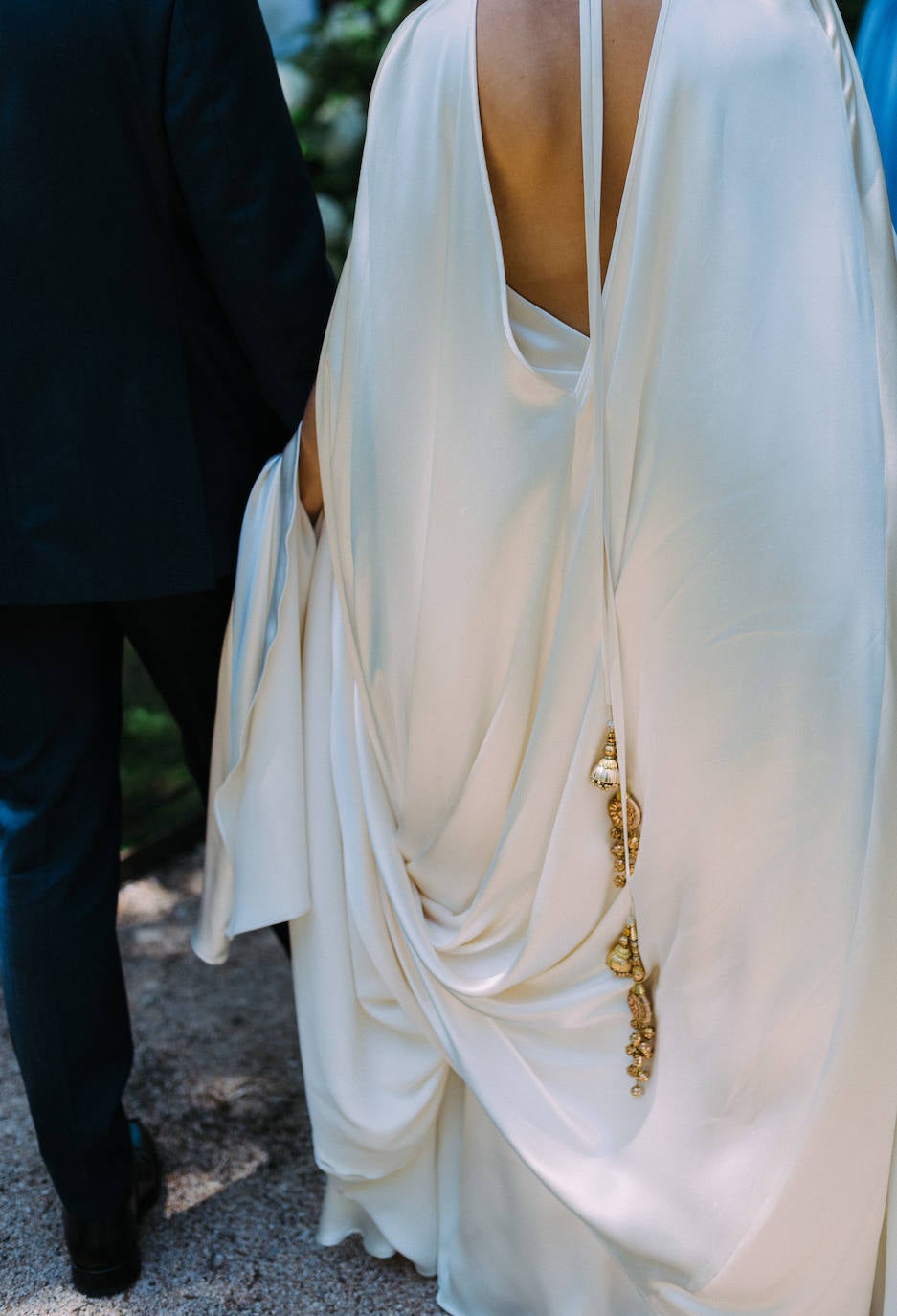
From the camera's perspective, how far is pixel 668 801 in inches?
63.4

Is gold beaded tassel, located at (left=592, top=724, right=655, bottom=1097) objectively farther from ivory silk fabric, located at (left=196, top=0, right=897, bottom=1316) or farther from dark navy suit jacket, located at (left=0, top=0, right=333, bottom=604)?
dark navy suit jacket, located at (left=0, top=0, right=333, bottom=604)

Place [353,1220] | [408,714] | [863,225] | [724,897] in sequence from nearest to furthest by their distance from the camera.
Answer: [863,225], [724,897], [408,714], [353,1220]

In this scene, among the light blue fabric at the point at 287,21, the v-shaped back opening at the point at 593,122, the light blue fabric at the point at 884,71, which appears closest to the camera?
the v-shaped back opening at the point at 593,122

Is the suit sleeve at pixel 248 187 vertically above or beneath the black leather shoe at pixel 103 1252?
above

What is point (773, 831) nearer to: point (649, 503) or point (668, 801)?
point (668, 801)

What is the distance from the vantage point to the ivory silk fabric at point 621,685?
1468mm

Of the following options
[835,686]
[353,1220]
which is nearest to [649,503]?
Answer: [835,686]

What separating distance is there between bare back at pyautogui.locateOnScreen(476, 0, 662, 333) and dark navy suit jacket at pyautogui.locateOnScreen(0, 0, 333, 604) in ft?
1.16

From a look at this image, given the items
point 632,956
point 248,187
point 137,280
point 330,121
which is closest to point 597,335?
point 248,187

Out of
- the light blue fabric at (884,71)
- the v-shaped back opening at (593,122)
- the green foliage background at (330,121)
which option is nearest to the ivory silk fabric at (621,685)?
the v-shaped back opening at (593,122)

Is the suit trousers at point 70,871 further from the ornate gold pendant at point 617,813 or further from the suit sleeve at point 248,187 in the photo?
the ornate gold pendant at point 617,813

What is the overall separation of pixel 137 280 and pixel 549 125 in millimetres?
580

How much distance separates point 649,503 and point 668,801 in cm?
36

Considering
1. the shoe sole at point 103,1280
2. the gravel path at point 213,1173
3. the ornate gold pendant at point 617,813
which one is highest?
the ornate gold pendant at point 617,813
